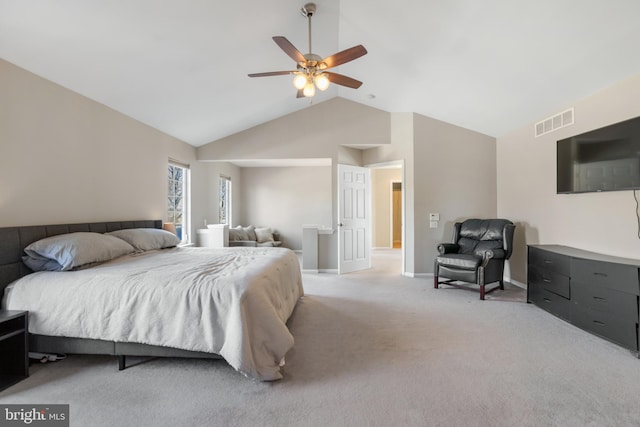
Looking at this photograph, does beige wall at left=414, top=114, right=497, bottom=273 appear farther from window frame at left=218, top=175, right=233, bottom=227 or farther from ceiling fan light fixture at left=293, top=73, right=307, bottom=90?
window frame at left=218, top=175, right=233, bottom=227

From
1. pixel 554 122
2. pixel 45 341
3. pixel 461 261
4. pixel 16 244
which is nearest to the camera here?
pixel 45 341

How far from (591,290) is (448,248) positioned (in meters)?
1.90

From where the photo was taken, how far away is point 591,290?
2.75 m

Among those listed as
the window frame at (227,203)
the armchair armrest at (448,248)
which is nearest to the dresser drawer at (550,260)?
the armchair armrest at (448,248)

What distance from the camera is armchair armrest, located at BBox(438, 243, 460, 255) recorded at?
14.8 feet

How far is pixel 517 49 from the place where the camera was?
2.94 metres

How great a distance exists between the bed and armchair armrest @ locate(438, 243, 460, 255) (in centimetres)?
302

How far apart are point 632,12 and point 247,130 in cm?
493

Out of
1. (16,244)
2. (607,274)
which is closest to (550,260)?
(607,274)

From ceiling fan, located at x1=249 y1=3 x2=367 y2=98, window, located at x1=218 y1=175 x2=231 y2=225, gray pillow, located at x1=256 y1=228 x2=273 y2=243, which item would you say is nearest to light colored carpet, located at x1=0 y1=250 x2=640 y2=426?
ceiling fan, located at x1=249 y1=3 x2=367 y2=98

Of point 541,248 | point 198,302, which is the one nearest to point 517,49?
point 541,248

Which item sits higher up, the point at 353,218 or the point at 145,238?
the point at 353,218

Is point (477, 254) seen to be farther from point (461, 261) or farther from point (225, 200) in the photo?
point (225, 200)

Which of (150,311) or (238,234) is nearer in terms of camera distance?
(150,311)
